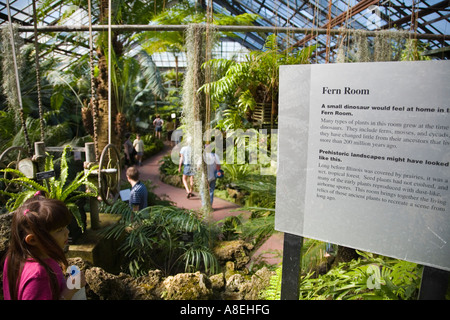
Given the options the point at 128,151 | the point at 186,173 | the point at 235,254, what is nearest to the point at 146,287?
the point at 235,254

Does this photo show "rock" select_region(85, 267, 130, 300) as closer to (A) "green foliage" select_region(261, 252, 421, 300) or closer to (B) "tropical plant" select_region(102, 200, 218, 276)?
(B) "tropical plant" select_region(102, 200, 218, 276)

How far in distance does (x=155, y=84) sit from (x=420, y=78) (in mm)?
8786

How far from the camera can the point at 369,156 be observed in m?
1.05

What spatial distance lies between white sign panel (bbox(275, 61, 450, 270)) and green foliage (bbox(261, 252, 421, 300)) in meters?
0.40

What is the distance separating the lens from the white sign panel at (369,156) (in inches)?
37.5

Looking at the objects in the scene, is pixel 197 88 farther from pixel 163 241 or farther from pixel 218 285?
pixel 218 285

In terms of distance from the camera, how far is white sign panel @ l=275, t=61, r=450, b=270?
953 millimetres

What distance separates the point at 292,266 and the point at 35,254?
995 mm

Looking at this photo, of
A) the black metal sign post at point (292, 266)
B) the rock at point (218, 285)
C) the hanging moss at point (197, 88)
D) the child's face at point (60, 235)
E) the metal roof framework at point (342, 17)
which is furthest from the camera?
the metal roof framework at point (342, 17)

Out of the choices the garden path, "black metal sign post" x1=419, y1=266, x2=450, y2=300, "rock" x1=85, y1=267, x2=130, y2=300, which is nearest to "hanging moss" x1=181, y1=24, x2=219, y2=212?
the garden path

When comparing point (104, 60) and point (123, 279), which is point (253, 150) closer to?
point (104, 60)

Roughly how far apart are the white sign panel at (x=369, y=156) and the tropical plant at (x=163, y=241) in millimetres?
1699

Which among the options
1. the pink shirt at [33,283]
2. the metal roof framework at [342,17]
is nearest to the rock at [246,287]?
the pink shirt at [33,283]

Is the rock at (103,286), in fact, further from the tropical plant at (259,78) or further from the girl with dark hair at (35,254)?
the tropical plant at (259,78)
